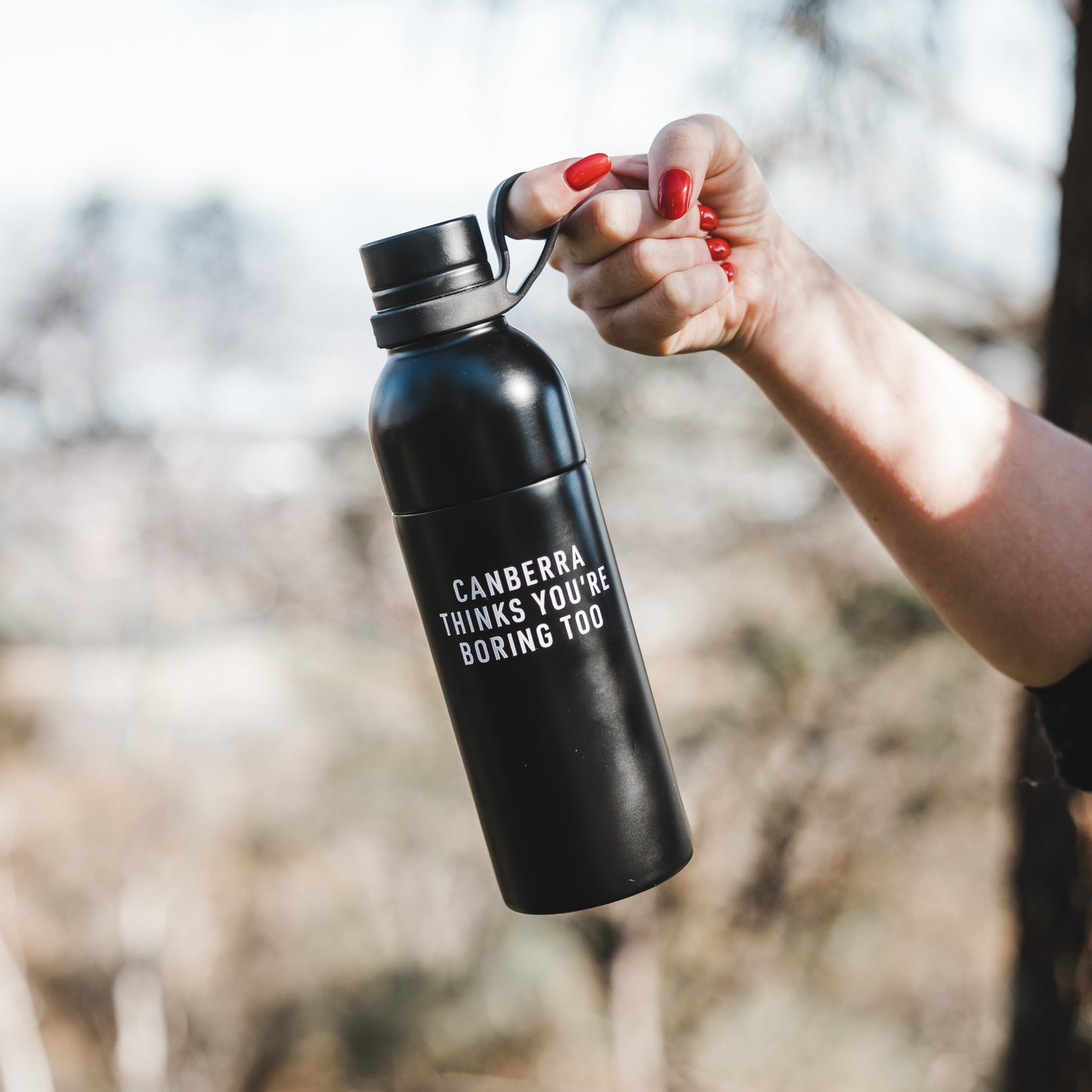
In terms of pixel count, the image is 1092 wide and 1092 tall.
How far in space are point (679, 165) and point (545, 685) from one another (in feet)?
1.30

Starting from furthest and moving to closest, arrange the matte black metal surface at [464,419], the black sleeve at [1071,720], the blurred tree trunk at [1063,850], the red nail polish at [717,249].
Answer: the blurred tree trunk at [1063,850], the black sleeve at [1071,720], the red nail polish at [717,249], the matte black metal surface at [464,419]

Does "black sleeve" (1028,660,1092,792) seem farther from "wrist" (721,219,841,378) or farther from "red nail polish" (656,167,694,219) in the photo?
"red nail polish" (656,167,694,219)

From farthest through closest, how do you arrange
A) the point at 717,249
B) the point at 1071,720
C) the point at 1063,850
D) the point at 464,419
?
the point at 1063,850 → the point at 1071,720 → the point at 717,249 → the point at 464,419

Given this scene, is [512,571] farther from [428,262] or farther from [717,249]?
[717,249]

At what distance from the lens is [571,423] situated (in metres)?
0.82

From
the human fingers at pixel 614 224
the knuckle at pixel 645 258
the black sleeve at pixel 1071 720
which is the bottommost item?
the black sleeve at pixel 1071 720

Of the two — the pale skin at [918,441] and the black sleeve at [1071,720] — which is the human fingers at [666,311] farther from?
the black sleeve at [1071,720]

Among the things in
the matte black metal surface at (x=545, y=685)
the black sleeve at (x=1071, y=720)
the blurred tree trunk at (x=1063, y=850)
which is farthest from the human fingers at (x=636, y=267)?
the blurred tree trunk at (x=1063, y=850)

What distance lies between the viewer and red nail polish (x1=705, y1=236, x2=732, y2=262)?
902mm

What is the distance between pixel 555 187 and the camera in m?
0.79

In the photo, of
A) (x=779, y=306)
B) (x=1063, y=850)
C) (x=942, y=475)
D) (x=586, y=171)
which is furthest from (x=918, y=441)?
(x=1063, y=850)

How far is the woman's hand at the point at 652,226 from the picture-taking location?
787 mm

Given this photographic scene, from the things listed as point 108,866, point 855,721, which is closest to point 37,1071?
point 108,866

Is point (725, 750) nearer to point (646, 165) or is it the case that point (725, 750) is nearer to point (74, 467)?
point (74, 467)
